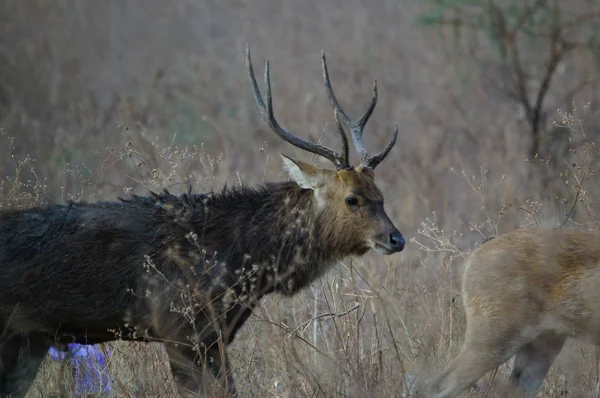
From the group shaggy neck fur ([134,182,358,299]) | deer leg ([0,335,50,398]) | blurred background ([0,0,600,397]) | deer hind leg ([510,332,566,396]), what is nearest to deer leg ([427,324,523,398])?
blurred background ([0,0,600,397])

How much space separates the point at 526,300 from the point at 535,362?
53cm

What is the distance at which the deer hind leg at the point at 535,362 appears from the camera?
763 centimetres

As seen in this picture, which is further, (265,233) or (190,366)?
(265,233)

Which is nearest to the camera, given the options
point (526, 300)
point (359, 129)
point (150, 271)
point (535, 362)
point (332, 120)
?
point (526, 300)

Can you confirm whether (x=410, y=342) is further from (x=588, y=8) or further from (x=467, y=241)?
(x=588, y=8)

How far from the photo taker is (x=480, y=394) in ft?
23.5

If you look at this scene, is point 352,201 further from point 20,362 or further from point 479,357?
point 20,362

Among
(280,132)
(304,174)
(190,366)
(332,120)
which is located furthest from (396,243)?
(332,120)

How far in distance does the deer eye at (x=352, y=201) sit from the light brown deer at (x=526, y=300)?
3.34 feet

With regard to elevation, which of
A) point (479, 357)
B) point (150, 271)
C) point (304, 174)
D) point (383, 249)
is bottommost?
point (479, 357)

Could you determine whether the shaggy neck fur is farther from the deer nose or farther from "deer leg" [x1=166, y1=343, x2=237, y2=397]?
"deer leg" [x1=166, y1=343, x2=237, y2=397]

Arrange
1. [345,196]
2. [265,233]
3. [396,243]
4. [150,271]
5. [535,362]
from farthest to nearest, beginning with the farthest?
[345,196] < [396,243] < [265,233] < [535,362] < [150,271]

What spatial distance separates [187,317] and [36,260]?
100cm

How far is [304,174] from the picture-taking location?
8234 mm
